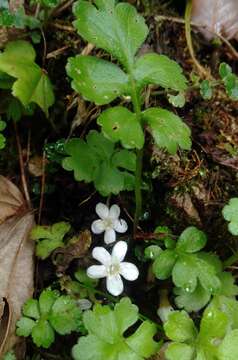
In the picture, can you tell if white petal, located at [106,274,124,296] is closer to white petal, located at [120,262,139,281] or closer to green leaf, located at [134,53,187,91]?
white petal, located at [120,262,139,281]

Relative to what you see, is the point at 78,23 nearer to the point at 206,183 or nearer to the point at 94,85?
the point at 94,85

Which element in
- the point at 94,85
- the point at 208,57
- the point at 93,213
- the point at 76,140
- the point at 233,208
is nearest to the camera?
the point at 94,85

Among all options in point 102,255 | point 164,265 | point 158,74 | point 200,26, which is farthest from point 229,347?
point 200,26

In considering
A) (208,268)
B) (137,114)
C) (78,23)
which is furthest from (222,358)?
(78,23)

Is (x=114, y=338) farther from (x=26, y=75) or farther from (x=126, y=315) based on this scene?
(x=26, y=75)

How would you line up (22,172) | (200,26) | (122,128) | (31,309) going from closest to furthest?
(122,128) < (31,309) < (22,172) < (200,26)
